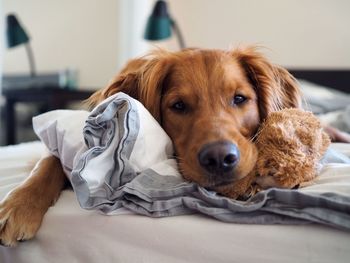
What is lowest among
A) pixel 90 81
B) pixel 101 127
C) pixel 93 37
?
pixel 90 81

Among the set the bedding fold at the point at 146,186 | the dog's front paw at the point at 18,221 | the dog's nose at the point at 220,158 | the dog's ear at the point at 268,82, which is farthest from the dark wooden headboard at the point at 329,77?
the dog's front paw at the point at 18,221

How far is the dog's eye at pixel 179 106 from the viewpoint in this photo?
1429mm

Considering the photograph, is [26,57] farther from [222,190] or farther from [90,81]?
[222,190]

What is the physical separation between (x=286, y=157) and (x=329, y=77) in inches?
124

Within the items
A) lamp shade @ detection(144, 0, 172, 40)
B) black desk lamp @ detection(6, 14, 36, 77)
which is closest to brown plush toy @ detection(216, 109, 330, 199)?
lamp shade @ detection(144, 0, 172, 40)

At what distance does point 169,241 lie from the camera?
919mm

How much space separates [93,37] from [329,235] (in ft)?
14.3

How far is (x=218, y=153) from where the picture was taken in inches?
42.4

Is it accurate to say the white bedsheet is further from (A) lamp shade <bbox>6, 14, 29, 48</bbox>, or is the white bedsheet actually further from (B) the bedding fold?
(A) lamp shade <bbox>6, 14, 29, 48</bbox>

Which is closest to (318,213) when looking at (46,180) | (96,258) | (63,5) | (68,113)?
(96,258)

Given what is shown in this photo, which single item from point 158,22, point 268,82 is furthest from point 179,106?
point 158,22

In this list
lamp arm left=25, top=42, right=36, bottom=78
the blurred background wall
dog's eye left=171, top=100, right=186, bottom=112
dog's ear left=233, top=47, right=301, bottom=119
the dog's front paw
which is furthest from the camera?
lamp arm left=25, top=42, right=36, bottom=78

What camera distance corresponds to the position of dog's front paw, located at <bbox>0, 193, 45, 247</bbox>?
0.98 metres

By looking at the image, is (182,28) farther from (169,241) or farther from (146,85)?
(169,241)
